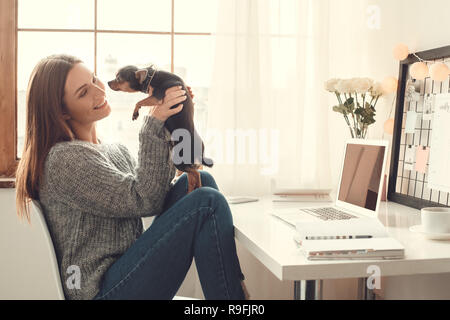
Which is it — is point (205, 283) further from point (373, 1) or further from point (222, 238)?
point (373, 1)

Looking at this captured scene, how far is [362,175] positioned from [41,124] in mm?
1070

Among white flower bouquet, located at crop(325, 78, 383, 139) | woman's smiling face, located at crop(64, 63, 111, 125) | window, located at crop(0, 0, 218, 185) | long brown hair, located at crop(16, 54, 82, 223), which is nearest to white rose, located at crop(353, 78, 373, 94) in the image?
white flower bouquet, located at crop(325, 78, 383, 139)

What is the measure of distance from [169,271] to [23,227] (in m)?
1.12

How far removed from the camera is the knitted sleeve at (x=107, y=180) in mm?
1393

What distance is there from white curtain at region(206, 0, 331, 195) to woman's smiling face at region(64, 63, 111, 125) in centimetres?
67

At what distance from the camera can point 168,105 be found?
1.53 m

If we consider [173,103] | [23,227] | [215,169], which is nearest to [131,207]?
[173,103]

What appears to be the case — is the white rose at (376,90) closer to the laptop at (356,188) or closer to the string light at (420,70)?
the string light at (420,70)

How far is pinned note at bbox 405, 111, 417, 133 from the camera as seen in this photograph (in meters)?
1.90

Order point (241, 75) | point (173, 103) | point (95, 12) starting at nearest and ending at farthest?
point (173, 103) → point (241, 75) → point (95, 12)

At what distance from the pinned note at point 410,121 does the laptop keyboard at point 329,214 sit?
0.47 meters

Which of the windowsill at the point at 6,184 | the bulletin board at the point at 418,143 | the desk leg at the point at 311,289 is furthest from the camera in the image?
the windowsill at the point at 6,184

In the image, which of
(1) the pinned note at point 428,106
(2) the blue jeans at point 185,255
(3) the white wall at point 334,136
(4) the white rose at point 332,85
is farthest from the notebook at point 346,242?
(3) the white wall at point 334,136
